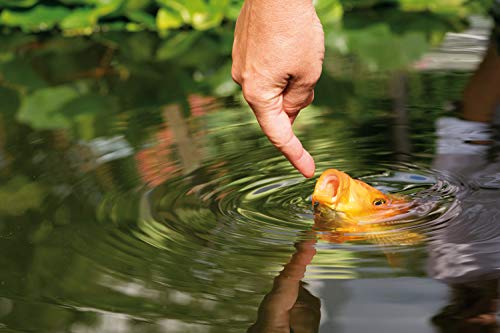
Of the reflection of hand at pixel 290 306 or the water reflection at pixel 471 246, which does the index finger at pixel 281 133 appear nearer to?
the reflection of hand at pixel 290 306

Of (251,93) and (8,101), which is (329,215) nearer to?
A: (251,93)

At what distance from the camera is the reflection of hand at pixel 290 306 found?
1.78 m

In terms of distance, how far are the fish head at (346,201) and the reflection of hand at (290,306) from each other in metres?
0.24

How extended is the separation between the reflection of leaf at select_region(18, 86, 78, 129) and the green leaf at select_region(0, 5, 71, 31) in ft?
7.31

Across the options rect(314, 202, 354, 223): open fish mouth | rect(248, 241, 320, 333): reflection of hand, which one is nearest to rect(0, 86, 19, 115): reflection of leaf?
rect(314, 202, 354, 223): open fish mouth

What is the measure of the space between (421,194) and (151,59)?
2949 millimetres

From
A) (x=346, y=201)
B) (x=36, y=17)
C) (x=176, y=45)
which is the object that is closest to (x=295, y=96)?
(x=346, y=201)

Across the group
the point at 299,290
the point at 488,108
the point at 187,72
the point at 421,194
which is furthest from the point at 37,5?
the point at 299,290

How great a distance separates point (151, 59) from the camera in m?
5.22

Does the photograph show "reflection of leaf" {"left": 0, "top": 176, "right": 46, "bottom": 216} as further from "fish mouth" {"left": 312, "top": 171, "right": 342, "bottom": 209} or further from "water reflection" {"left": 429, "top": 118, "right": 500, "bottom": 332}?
"water reflection" {"left": 429, "top": 118, "right": 500, "bottom": 332}

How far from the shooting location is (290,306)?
1885 mm

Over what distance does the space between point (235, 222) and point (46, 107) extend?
1.96 metres

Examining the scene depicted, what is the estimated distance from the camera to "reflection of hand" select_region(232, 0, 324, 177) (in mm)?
1755

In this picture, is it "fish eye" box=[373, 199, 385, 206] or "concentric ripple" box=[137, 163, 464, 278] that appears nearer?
"concentric ripple" box=[137, 163, 464, 278]
